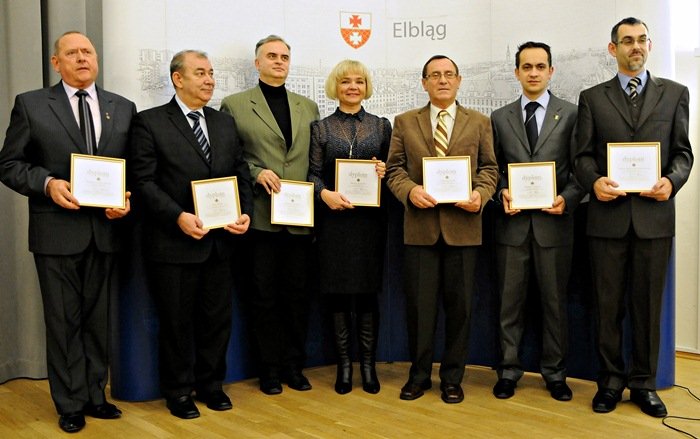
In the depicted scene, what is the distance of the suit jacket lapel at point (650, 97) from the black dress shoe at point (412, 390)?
1732mm

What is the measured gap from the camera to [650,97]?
3662mm

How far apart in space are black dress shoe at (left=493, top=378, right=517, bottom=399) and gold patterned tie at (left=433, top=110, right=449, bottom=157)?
49.8 inches

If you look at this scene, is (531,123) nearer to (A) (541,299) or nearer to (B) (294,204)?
(A) (541,299)

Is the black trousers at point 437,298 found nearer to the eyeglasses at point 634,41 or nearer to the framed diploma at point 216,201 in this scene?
the framed diploma at point 216,201

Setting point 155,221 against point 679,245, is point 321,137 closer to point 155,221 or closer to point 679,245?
point 155,221

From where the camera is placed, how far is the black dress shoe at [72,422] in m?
Result: 3.46

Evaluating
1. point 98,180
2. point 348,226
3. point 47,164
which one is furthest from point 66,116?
point 348,226

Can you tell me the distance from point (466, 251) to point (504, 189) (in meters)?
0.40

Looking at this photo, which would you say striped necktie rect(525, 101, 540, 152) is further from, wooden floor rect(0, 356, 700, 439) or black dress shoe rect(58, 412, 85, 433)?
black dress shoe rect(58, 412, 85, 433)

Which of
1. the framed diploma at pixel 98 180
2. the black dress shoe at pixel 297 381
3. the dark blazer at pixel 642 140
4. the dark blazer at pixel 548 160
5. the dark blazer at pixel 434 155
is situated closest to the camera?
the framed diploma at pixel 98 180

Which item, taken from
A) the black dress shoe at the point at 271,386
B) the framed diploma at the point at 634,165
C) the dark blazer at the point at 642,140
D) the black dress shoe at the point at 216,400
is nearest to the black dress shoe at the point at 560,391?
the dark blazer at the point at 642,140

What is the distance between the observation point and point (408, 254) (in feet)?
13.1

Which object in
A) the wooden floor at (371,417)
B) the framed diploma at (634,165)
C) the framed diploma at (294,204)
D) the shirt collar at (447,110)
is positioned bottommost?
the wooden floor at (371,417)

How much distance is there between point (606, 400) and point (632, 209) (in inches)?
37.2
